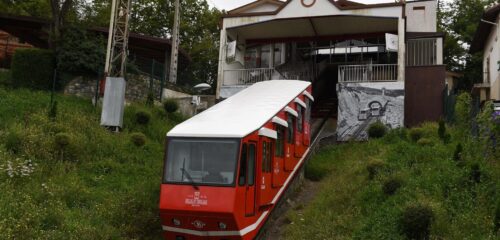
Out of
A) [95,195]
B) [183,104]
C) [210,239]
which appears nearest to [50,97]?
[183,104]

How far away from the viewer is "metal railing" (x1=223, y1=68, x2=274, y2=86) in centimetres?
2462

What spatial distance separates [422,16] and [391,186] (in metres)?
16.5

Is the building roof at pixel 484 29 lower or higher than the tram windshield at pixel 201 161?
higher

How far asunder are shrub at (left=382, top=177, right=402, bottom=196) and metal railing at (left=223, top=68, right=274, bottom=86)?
42.7 ft

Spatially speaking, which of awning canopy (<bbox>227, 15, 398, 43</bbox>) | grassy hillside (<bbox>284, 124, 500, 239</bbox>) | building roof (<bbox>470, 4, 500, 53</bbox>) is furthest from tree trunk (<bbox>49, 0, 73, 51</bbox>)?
building roof (<bbox>470, 4, 500, 53</bbox>)

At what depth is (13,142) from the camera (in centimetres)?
1387

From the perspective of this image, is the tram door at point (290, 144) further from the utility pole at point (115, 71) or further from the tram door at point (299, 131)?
the utility pole at point (115, 71)

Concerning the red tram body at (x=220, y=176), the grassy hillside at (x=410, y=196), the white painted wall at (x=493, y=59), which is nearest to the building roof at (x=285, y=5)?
the white painted wall at (x=493, y=59)

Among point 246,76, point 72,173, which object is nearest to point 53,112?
point 72,173

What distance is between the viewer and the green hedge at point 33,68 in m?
19.9

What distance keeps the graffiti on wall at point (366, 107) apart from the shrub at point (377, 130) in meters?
1.15

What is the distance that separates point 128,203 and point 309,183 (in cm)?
696

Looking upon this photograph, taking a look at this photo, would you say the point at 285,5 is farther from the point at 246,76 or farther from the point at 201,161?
the point at 201,161

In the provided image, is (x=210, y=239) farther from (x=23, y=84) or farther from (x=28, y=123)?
(x=23, y=84)
